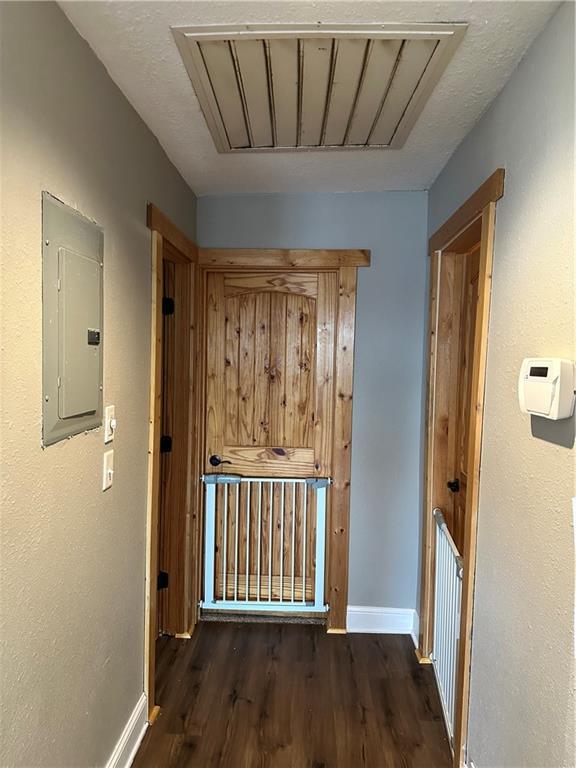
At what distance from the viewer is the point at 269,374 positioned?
8.70ft

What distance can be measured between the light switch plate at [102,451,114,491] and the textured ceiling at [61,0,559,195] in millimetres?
1197

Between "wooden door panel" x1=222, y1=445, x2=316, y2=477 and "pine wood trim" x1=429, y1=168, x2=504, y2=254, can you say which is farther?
"wooden door panel" x1=222, y1=445, x2=316, y2=477

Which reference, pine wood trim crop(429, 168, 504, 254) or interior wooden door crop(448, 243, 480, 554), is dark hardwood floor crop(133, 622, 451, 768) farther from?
pine wood trim crop(429, 168, 504, 254)

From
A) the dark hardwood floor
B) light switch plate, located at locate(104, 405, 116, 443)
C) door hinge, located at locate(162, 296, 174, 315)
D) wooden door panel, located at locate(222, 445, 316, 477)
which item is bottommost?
the dark hardwood floor

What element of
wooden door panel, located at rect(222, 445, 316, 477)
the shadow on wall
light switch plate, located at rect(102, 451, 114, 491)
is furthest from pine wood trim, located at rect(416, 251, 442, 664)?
light switch plate, located at rect(102, 451, 114, 491)

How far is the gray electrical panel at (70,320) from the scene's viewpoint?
1.13 metres

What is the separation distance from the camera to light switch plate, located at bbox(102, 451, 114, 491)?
1.48 metres

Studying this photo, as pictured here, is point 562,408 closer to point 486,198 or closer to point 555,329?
point 555,329

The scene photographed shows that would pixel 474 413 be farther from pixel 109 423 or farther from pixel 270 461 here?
pixel 270 461

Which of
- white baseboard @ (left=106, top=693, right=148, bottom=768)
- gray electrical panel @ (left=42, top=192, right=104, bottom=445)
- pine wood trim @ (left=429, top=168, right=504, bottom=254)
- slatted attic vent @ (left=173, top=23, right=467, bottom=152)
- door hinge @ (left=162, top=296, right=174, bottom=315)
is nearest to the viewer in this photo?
gray electrical panel @ (left=42, top=192, right=104, bottom=445)

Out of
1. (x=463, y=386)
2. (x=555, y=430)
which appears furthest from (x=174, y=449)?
(x=555, y=430)

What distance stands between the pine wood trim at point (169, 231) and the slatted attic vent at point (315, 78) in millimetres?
381

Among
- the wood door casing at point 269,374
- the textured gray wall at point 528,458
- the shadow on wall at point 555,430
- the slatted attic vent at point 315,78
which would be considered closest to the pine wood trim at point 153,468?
the slatted attic vent at point 315,78

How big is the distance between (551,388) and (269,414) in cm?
180
